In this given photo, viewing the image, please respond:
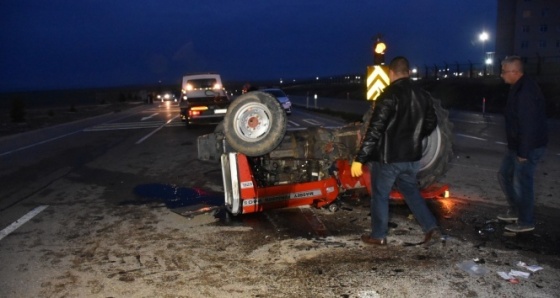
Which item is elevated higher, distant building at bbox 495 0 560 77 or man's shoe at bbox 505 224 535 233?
distant building at bbox 495 0 560 77

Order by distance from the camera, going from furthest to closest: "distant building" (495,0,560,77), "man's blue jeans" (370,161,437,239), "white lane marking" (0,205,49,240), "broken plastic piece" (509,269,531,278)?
"distant building" (495,0,560,77) → "white lane marking" (0,205,49,240) → "man's blue jeans" (370,161,437,239) → "broken plastic piece" (509,269,531,278)

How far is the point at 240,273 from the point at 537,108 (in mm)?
3554

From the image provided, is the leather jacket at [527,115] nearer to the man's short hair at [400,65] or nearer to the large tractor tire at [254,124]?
the man's short hair at [400,65]

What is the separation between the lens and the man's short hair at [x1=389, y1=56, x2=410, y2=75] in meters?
5.06

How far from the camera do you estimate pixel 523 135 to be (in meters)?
5.33

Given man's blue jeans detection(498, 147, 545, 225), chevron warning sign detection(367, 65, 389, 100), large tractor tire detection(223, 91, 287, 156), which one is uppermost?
chevron warning sign detection(367, 65, 389, 100)

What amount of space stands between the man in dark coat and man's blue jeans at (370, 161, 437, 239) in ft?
3.88

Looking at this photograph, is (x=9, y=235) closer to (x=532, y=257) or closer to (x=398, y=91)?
(x=398, y=91)

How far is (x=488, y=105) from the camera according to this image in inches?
1135

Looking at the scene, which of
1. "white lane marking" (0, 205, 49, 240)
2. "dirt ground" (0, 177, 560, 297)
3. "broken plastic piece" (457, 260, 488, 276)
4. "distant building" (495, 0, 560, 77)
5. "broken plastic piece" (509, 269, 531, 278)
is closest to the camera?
"dirt ground" (0, 177, 560, 297)

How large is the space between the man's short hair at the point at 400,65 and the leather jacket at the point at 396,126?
9 centimetres

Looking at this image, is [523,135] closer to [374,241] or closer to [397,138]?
[397,138]

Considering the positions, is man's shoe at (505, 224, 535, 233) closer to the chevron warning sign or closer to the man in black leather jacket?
the man in black leather jacket

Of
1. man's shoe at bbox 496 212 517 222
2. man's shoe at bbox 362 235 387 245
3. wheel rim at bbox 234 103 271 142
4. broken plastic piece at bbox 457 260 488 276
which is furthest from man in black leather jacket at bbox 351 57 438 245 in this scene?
wheel rim at bbox 234 103 271 142
